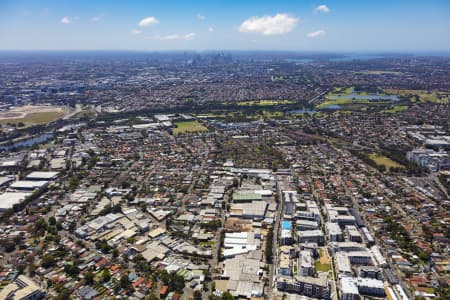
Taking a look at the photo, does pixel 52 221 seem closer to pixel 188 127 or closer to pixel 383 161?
pixel 188 127

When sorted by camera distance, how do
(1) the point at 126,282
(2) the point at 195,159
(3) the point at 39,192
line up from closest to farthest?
(1) the point at 126,282 < (3) the point at 39,192 < (2) the point at 195,159

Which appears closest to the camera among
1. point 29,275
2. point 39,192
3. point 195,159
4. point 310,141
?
point 29,275

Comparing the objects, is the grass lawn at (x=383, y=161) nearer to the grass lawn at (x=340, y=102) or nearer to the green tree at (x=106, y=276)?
the green tree at (x=106, y=276)

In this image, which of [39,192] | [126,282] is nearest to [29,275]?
[126,282]

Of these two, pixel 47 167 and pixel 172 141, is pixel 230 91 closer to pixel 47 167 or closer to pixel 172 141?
pixel 172 141

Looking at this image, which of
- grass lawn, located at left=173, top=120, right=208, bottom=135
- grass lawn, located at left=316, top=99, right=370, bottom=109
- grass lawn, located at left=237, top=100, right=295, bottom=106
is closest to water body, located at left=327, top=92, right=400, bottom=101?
grass lawn, located at left=316, top=99, right=370, bottom=109
